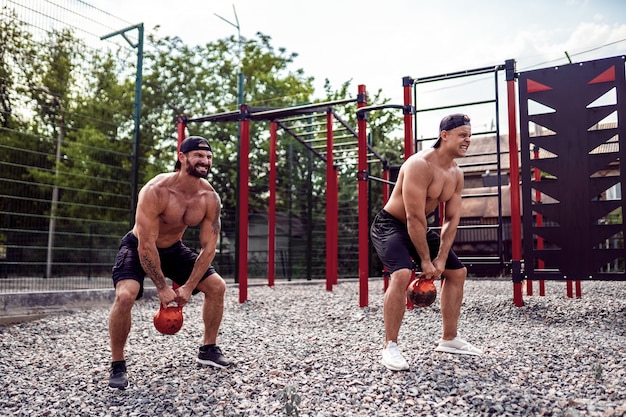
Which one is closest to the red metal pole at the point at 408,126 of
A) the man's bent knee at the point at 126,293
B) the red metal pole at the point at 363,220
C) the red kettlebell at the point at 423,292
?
the red metal pole at the point at 363,220

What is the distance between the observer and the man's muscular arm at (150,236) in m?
3.36

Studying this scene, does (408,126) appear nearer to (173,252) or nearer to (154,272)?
(173,252)

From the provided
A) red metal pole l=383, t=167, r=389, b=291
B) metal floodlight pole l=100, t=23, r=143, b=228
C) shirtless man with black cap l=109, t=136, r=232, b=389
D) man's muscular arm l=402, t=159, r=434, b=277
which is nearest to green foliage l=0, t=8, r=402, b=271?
metal floodlight pole l=100, t=23, r=143, b=228

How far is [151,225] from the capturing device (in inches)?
133

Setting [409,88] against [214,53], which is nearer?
[409,88]

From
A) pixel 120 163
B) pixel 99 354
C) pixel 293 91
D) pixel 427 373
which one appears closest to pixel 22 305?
pixel 99 354

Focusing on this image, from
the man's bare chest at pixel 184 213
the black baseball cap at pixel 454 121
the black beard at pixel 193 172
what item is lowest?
the man's bare chest at pixel 184 213

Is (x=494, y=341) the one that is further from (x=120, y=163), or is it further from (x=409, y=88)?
(x=120, y=163)

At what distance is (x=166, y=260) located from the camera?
12.0ft

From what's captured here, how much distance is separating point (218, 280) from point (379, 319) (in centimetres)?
→ 219

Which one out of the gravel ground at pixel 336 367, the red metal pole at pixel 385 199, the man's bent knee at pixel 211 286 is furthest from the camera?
the red metal pole at pixel 385 199

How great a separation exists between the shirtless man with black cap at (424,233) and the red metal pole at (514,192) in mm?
2059

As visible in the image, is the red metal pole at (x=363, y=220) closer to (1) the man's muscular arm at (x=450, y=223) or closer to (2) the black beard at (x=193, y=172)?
(1) the man's muscular arm at (x=450, y=223)

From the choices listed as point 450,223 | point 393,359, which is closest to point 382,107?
point 450,223
